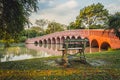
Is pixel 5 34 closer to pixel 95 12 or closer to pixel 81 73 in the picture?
pixel 81 73

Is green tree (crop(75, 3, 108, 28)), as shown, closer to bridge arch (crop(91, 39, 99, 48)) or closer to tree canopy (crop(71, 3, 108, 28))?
tree canopy (crop(71, 3, 108, 28))

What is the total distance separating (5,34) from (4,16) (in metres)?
2.51

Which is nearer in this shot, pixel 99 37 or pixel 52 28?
pixel 99 37

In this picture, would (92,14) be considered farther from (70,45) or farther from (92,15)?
(70,45)

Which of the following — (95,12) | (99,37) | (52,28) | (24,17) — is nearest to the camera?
(24,17)

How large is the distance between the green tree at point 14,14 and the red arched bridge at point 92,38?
79.3ft

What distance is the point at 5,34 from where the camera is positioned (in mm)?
14672

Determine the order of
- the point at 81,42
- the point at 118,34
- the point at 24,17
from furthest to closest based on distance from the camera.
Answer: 1. the point at 118,34
2. the point at 24,17
3. the point at 81,42

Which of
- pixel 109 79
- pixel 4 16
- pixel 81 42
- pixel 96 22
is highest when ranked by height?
pixel 96 22

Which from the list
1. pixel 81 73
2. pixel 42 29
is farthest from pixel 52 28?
pixel 81 73

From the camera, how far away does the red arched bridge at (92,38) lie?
3933cm

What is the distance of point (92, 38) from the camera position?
5128 centimetres

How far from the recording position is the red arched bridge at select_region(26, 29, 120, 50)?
39334 mm

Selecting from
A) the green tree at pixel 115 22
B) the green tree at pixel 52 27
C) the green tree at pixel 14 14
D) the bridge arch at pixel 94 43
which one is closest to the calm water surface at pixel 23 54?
the green tree at pixel 14 14
